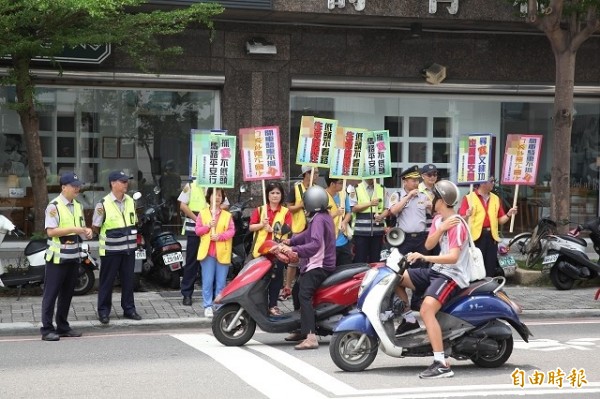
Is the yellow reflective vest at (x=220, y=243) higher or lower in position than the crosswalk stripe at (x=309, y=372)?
higher

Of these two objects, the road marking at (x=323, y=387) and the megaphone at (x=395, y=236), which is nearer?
the road marking at (x=323, y=387)

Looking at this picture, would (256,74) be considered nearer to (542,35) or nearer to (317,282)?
(542,35)

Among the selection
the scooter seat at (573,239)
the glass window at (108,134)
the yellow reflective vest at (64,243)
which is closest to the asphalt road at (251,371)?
the yellow reflective vest at (64,243)

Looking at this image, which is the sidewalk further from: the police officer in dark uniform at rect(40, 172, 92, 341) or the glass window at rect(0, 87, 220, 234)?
the glass window at rect(0, 87, 220, 234)


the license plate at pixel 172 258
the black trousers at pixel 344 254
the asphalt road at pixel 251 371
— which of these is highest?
the black trousers at pixel 344 254

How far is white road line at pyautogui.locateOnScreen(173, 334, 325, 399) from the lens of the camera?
7906mm

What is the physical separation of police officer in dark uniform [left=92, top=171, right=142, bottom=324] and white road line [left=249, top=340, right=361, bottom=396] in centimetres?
228

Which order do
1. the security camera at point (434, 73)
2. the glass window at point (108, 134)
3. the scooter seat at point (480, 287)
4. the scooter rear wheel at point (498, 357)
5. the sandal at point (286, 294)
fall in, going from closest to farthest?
the scooter seat at point (480, 287) → the scooter rear wheel at point (498, 357) → the sandal at point (286, 294) → the glass window at point (108, 134) → the security camera at point (434, 73)

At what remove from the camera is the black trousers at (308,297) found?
9.87m

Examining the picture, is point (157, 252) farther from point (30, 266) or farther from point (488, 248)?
point (488, 248)

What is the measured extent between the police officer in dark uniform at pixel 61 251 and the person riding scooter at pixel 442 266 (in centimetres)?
398

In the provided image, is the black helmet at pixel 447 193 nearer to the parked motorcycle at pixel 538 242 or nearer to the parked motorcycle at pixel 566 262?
the parked motorcycle at pixel 566 262

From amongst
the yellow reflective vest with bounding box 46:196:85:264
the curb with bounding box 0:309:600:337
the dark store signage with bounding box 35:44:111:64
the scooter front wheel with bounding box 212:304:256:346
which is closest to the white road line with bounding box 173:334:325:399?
the scooter front wheel with bounding box 212:304:256:346

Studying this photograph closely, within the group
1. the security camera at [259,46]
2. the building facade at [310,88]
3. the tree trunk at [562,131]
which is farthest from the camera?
the security camera at [259,46]
